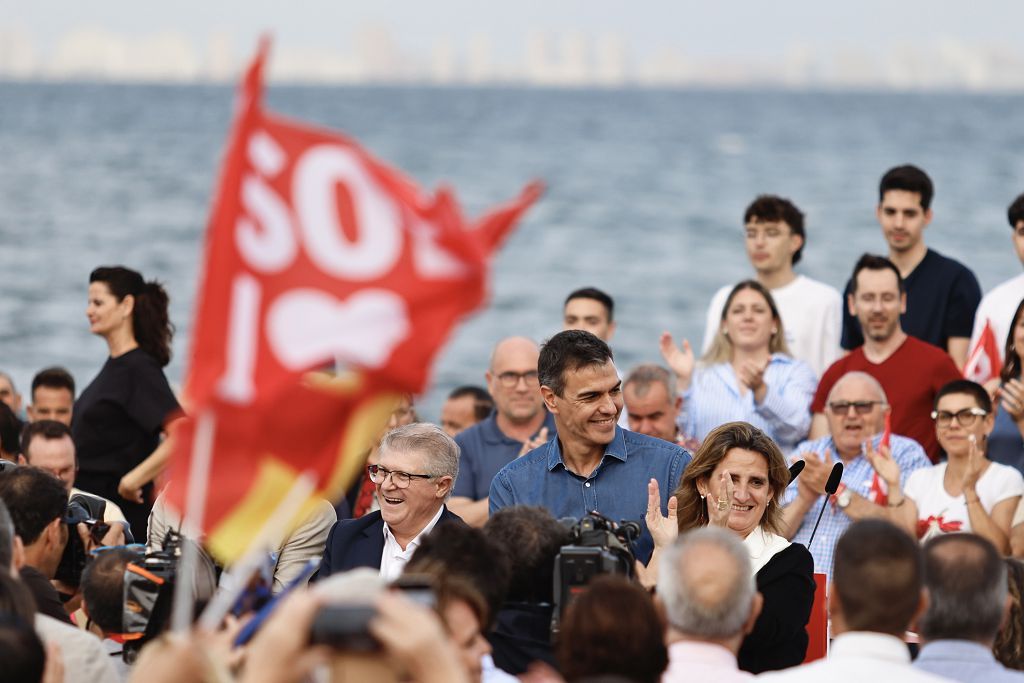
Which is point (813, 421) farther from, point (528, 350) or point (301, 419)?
point (301, 419)

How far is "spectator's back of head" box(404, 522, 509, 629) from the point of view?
15.5 ft

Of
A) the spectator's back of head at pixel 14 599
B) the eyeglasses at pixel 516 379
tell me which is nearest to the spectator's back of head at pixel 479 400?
the eyeglasses at pixel 516 379

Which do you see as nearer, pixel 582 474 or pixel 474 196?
pixel 582 474

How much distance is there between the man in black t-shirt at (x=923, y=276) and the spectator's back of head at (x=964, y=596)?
491 centimetres

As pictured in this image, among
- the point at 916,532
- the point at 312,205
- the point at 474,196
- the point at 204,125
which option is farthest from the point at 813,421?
the point at 204,125

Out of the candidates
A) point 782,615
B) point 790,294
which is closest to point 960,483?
point 790,294

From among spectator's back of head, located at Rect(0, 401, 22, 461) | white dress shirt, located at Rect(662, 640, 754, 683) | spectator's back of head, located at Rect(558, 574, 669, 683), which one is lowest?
white dress shirt, located at Rect(662, 640, 754, 683)

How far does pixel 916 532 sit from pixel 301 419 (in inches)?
184

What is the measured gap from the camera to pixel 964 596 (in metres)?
4.85

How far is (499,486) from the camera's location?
7.13 m

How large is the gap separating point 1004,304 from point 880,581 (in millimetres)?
5008

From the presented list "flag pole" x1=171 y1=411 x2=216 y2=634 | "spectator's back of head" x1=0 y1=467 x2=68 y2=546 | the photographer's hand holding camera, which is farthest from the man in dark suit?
the photographer's hand holding camera

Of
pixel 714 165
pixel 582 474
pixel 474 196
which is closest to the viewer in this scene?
pixel 582 474

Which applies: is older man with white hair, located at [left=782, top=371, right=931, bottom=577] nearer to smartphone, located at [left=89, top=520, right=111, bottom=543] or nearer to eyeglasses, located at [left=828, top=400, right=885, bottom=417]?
eyeglasses, located at [left=828, top=400, right=885, bottom=417]
